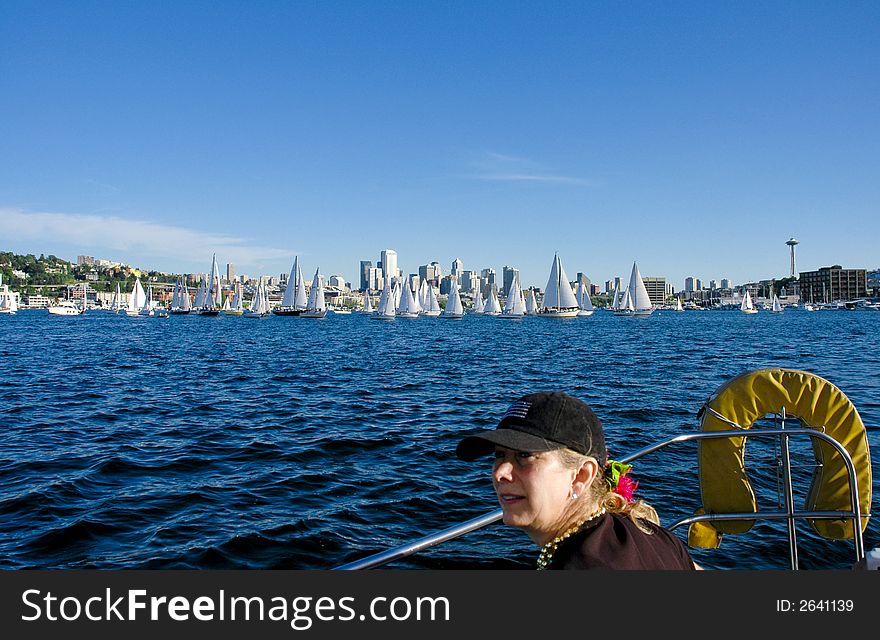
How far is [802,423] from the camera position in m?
6.00

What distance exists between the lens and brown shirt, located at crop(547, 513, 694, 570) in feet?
7.52

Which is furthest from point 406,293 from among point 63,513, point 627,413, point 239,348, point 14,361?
point 63,513

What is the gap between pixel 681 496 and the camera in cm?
1077

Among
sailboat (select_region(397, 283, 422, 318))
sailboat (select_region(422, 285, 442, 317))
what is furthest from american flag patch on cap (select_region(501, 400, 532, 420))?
sailboat (select_region(422, 285, 442, 317))

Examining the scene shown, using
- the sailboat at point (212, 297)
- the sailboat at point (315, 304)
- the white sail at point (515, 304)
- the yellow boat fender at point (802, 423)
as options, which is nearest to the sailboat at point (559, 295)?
the white sail at point (515, 304)

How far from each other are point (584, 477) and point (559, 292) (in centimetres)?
12449

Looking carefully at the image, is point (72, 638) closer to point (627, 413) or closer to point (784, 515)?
point (784, 515)

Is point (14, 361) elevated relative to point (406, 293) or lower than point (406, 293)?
lower

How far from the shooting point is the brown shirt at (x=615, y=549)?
2293mm

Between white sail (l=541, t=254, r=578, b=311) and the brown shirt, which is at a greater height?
white sail (l=541, t=254, r=578, b=311)

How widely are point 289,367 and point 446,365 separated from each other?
9.28m

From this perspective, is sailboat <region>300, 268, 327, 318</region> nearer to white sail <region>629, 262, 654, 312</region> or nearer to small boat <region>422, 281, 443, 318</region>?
small boat <region>422, 281, 443, 318</region>

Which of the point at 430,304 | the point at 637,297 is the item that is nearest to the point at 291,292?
the point at 430,304

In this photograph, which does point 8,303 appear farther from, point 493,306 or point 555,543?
point 555,543
